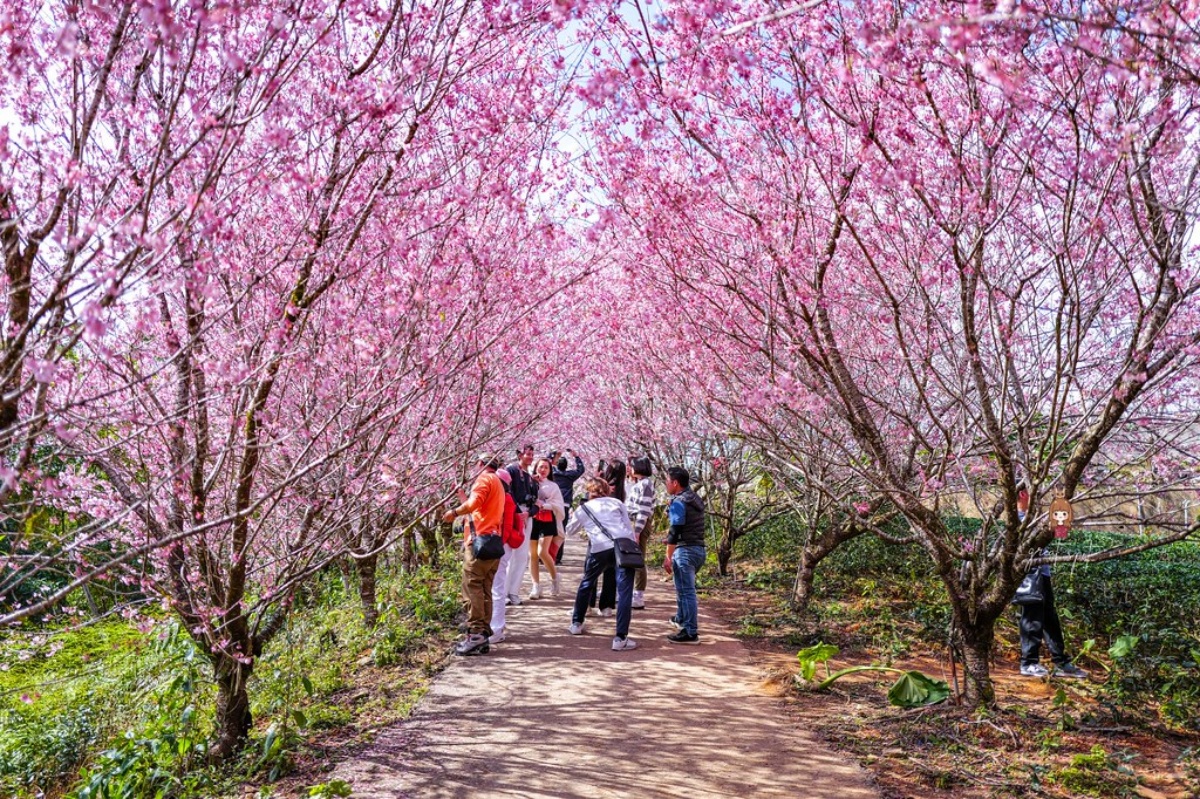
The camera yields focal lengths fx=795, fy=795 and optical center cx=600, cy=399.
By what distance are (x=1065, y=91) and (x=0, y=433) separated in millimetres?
4512

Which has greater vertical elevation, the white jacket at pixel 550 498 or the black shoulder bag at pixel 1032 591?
the white jacket at pixel 550 498

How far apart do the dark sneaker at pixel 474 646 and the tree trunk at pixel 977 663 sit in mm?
4195

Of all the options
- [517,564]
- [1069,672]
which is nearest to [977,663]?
[1069,672]

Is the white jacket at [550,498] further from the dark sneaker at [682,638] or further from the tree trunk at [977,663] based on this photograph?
the tree trunk at [977,663]

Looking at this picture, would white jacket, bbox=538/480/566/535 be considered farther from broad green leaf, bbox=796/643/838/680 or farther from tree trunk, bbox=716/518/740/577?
broad green leaf, bbox=796/643/838/680

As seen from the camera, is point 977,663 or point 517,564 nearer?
point 977,663

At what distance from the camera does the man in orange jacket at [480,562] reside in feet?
24.2

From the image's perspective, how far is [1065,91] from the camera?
376 cm

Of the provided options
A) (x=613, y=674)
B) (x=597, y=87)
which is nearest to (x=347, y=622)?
(x=613, y=674)

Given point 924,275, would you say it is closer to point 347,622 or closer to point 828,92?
point 828,92

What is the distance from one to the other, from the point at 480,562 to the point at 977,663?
420 centimetres

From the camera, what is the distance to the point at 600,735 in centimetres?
540

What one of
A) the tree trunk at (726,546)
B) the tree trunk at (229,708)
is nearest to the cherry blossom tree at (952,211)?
the tree trunk at (229,708)

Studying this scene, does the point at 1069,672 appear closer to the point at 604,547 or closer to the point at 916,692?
the point at 916,692
